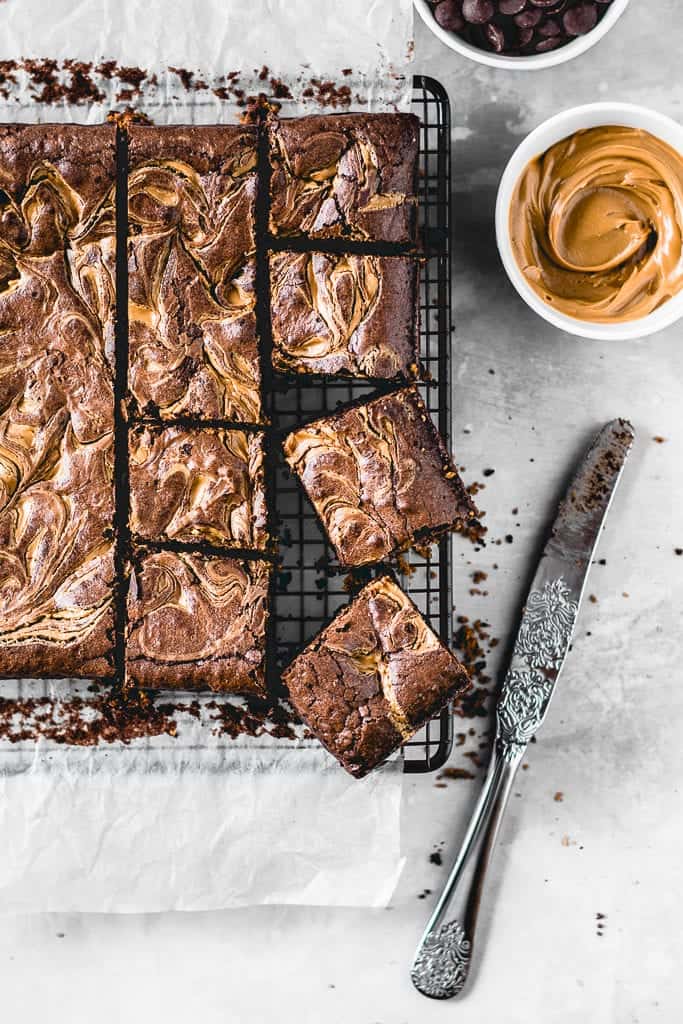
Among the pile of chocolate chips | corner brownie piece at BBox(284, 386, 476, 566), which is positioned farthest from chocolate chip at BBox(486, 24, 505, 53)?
corner brownie piece at BBox(284, 386, 476, 566)

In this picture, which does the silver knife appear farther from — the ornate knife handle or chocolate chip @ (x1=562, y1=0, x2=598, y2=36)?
chocolate chip @ (x1=562, y1=0, x2=598, y2=36)

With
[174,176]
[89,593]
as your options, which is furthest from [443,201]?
[89,593]

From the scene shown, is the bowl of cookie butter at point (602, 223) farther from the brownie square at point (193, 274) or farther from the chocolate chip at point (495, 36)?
the brownie square at point (193, 274)

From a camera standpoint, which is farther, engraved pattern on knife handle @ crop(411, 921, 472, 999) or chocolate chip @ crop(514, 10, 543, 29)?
engraved pattern on knife handle @ crop(411, 921, 472, 999)

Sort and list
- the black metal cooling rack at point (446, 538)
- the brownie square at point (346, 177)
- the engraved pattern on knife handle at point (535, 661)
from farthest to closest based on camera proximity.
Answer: the engraved pattern on knife handle at point (535, 661), the black metal cooling rack at point (446, 538), the brownie square at point (346, 177)

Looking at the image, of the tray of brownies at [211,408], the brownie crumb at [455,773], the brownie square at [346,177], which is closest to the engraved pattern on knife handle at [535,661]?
the brownie crumb at [455,773]

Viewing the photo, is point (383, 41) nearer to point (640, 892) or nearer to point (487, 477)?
point (487, 477)

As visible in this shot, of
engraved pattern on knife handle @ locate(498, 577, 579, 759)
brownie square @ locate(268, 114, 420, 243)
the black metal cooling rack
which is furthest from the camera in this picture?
engraved pattern on knife handle @ locate(498, 577, 579, 759)
